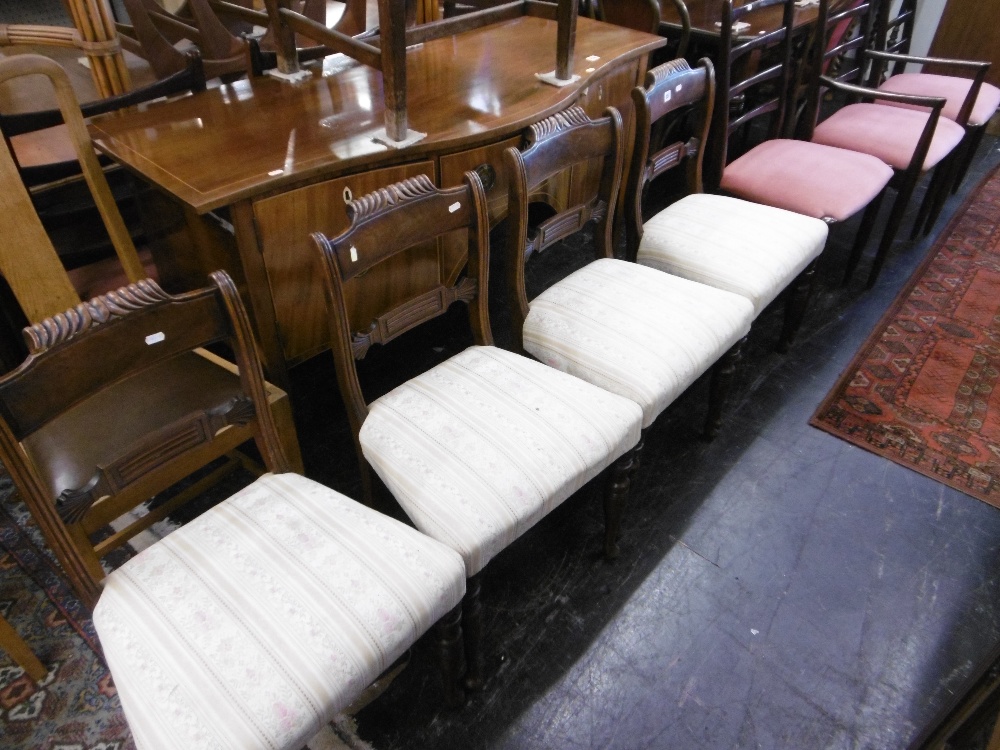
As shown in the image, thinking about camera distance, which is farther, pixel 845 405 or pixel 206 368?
pixel 845 405

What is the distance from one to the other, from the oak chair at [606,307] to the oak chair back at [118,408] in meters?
0.58

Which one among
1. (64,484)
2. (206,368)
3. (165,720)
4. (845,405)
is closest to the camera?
(165,720)

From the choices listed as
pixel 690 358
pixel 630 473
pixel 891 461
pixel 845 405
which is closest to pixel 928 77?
pixel 845 405

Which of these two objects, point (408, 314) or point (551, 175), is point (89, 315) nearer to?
point (408, 314)

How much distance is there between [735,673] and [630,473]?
420 mm

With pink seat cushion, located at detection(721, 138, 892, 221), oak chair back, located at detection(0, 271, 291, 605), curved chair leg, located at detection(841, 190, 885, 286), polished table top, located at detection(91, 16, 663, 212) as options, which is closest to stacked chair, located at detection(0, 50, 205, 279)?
polished table top, located at detection(91, 16, 663, 212)

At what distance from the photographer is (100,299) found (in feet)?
2.88

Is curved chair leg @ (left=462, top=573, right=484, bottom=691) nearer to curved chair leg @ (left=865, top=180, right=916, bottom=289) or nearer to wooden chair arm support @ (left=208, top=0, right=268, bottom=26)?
wooden chair arm support @ (left=208, top=0, right=268, bottom=26)

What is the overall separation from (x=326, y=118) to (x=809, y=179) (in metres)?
1.35

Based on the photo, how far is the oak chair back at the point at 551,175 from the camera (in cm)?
133

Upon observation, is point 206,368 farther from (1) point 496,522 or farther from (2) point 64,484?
(1) point 496,522

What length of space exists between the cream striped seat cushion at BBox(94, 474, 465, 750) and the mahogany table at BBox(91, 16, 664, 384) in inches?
20.2

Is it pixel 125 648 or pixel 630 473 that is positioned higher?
pixel 125 648

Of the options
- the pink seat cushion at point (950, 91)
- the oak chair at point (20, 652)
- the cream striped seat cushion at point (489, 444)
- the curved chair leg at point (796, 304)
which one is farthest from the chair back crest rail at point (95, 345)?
the pink seat cushion at point (950, 91)
